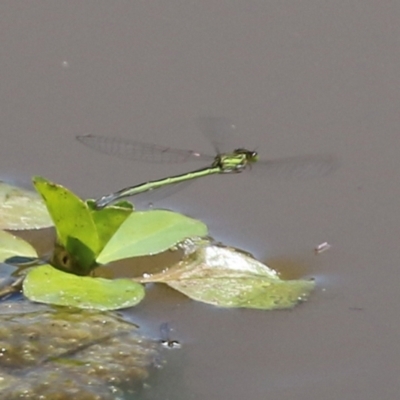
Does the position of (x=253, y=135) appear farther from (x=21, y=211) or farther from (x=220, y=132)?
(x=21, y=211)

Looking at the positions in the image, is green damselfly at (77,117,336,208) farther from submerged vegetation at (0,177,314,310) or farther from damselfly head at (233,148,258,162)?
submerged vegetation at (0,177,314,310)

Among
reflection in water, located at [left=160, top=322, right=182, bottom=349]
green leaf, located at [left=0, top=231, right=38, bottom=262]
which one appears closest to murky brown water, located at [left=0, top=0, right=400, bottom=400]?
reflection in water, located at [left=160, top=322, right=182, bottom=349]

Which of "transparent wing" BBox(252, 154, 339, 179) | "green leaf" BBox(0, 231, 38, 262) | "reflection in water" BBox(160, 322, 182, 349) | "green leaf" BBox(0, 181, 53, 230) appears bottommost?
"reflection in water" BBox(160, 322, 182, 349)

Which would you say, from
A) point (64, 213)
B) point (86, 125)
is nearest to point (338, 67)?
point (86, 125)

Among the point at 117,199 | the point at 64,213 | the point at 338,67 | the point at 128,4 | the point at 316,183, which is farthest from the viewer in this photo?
the point at 128,4

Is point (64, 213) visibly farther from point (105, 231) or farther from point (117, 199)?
point (117, 199)

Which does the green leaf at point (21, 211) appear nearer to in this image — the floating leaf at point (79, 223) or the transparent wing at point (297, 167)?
the floating leaf at point (79, 223)

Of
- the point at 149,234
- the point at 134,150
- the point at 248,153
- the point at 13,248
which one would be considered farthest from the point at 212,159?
the point at 13,248
